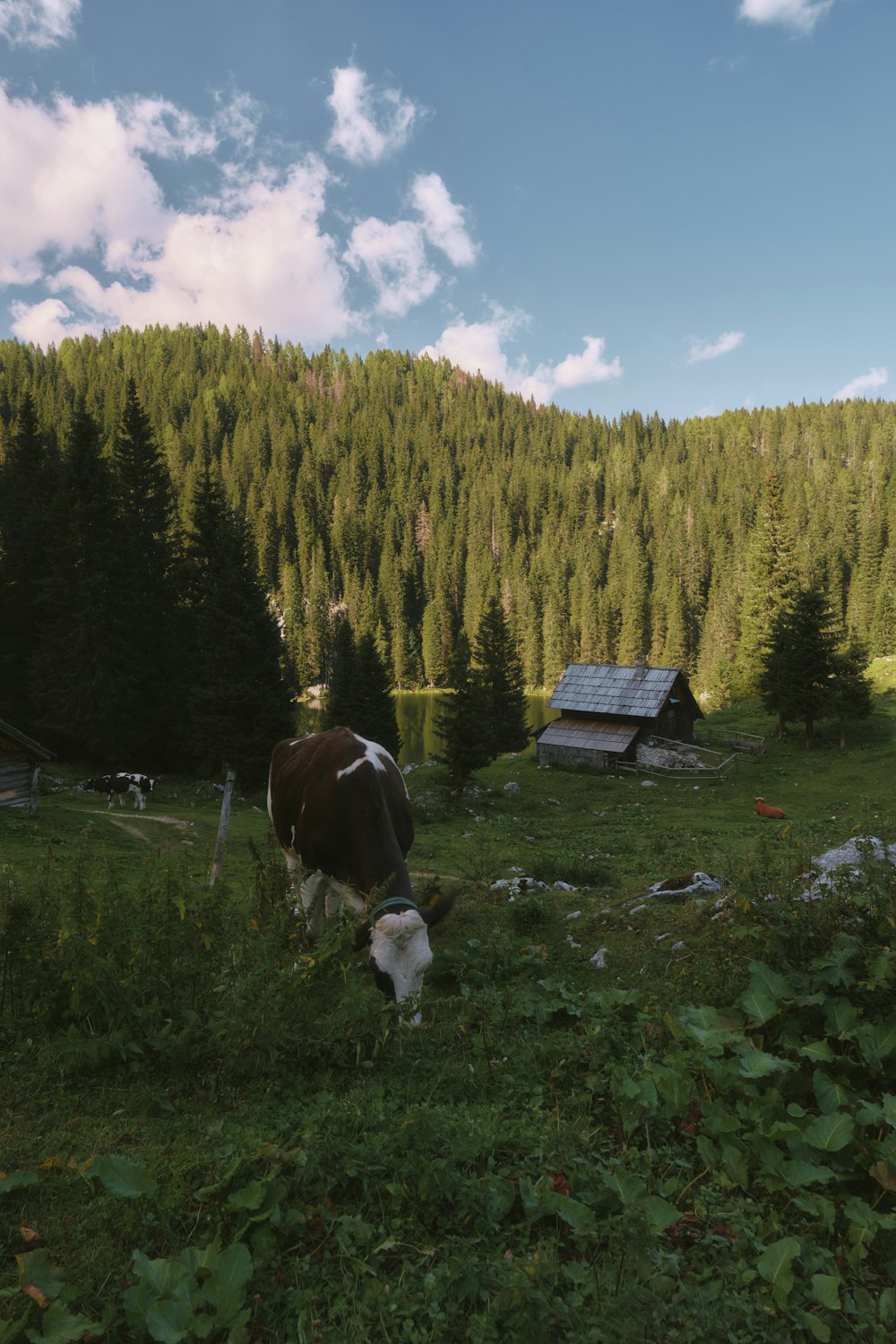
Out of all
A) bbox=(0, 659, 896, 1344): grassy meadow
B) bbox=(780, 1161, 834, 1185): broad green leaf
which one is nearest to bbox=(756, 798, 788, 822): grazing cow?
bbox=(0, 659, 896, 1344): grassy meadow

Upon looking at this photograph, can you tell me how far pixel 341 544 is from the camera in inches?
6275

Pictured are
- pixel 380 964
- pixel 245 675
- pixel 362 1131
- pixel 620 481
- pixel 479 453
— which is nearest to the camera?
pixel 362 1131

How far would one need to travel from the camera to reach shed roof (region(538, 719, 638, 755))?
133 ft

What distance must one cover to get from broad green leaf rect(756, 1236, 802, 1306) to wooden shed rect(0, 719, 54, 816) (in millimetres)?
23343

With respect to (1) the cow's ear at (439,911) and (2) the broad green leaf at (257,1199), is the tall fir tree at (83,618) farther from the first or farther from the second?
(2) the broad green leaf at (257,1199)

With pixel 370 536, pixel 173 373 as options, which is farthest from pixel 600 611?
pixel 173 373

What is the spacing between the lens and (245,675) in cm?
3375

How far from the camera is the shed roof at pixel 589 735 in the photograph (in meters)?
40.7

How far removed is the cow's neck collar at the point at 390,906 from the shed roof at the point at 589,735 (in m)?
34.9

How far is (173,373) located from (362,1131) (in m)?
226

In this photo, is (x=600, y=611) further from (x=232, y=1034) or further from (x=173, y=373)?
(x=173, y=373)

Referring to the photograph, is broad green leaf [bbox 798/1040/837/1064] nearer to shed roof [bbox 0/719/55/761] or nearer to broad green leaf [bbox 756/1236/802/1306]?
broad green leaf [bbox 756/1236/802/1306]

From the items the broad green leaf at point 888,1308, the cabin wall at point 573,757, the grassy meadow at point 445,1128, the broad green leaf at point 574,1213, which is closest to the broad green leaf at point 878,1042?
the grassy meadow at point 445,1128

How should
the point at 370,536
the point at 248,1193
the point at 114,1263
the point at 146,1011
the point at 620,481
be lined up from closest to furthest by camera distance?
the point at 114,1263, the point at 248,1193, the point at 146,1011, the point at 370,536, the point at 620,481
